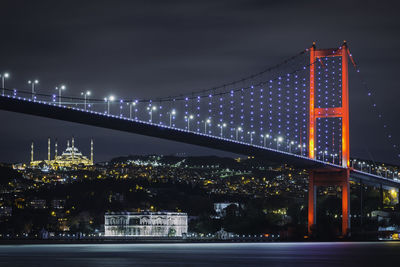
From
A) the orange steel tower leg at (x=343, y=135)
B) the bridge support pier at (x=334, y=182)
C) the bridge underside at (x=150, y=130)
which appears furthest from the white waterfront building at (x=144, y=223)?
the bridge underside at (x=150, y=130)

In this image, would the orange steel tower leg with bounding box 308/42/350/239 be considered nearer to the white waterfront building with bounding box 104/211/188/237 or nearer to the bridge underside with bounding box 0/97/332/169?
the bridge underside with bounding box 0/97/332/169

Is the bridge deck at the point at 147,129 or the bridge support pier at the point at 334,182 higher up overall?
the bridge deck at the point at 147,129

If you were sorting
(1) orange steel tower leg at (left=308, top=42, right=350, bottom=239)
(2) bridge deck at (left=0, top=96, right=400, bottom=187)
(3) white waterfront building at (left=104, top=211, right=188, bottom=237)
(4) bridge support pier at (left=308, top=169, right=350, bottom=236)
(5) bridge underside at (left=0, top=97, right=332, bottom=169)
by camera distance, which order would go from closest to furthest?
(2) bridge deck at (left=0, top=96, right=400, bottom=187)
(5) bridge underside at (left=0, top=97, right=332, bottom=169)
(1) orange steel tower leg at (left=308, top=42, right=350, bottom=239)
(4) bridge support pier at (left=308, top=169, right=350, bottom=236)
(3) white waterfront building at (left=104, top=211, right=188, bottom=237)

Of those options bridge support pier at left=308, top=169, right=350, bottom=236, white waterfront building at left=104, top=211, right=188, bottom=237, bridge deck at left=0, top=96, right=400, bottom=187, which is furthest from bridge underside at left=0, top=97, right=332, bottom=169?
white waterfront building at left=104, top=211, right=188, bottom=237

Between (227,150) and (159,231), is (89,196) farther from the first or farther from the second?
(227,150)

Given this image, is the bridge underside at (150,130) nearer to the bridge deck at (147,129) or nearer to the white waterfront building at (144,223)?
the bridge deck at (147,129)

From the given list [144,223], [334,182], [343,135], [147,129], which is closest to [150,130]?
[147,129]

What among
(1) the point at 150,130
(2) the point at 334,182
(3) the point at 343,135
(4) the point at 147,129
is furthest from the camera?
(2) the point at 334,182

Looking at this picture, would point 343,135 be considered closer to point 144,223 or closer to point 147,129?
point 147,129

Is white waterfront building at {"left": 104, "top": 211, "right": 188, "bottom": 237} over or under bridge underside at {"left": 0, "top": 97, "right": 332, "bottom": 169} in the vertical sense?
under
